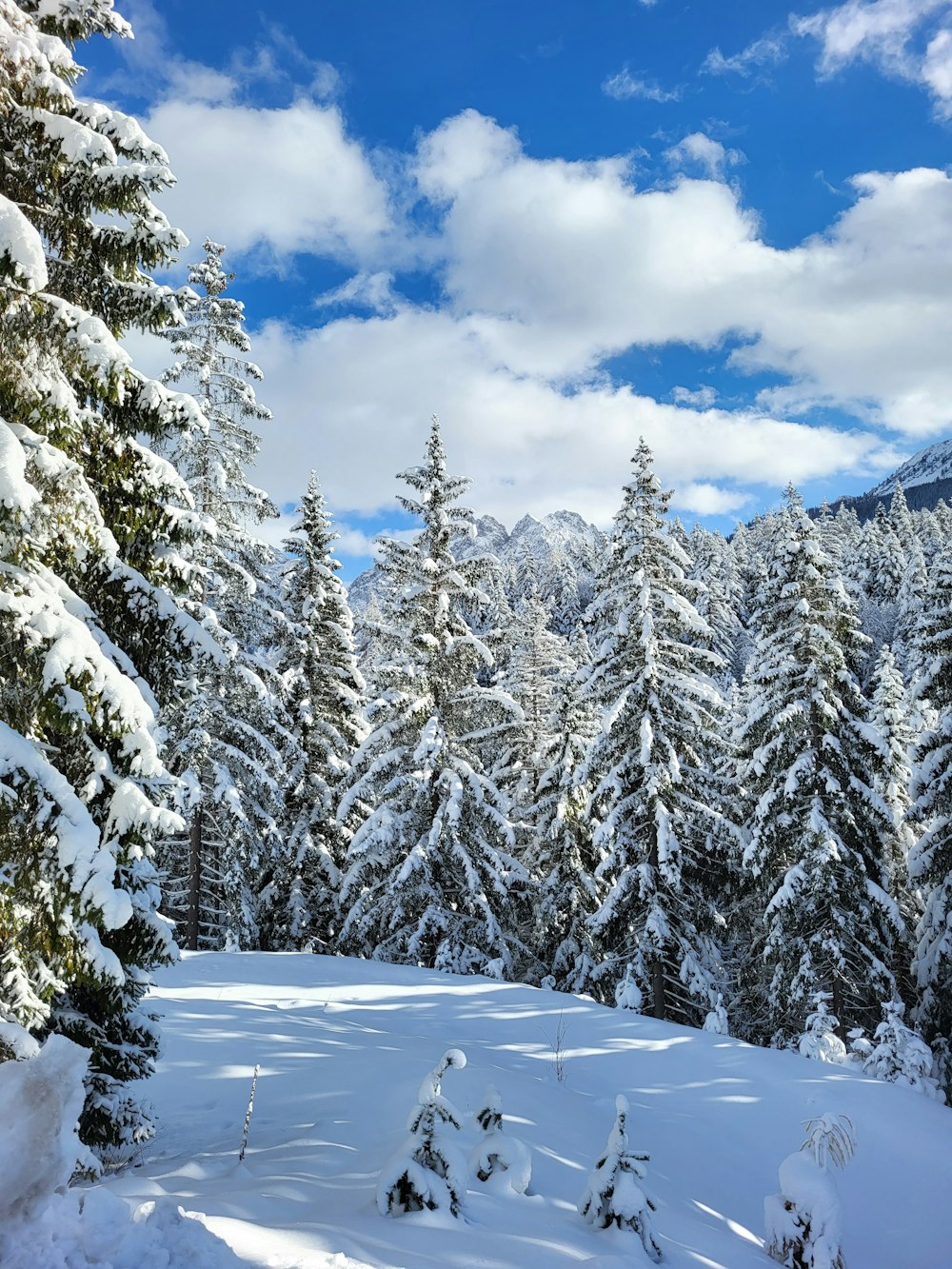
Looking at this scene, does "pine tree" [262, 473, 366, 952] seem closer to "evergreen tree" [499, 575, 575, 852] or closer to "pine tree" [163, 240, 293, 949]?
"pine tree" [163, 240, 293, 949]

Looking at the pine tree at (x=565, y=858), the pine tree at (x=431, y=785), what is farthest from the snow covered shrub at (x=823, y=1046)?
the pine tree at (x=565, y=858)

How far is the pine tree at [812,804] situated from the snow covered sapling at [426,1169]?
46.7 ft

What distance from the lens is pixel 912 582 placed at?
231 feet

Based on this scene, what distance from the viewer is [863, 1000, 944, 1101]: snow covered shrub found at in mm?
11969

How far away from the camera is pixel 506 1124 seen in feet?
21.9

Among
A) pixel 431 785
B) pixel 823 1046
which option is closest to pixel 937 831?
pixel 823 1046

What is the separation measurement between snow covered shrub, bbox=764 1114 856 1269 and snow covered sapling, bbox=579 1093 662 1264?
3.47 feet

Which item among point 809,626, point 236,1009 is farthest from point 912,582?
point 236,1009

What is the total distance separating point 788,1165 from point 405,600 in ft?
49.8

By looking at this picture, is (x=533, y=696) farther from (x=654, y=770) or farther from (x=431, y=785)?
(x=654, y=770)

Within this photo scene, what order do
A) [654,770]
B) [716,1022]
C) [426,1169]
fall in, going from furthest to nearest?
[654,770]
[716,1022]
[426,1169]

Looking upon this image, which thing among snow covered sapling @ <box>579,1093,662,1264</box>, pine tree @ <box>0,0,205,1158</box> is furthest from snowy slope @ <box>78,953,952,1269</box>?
pine tree @ <box>0,0,205,1158</box>

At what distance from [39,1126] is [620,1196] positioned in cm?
366

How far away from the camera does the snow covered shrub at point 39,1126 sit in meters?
3.35
